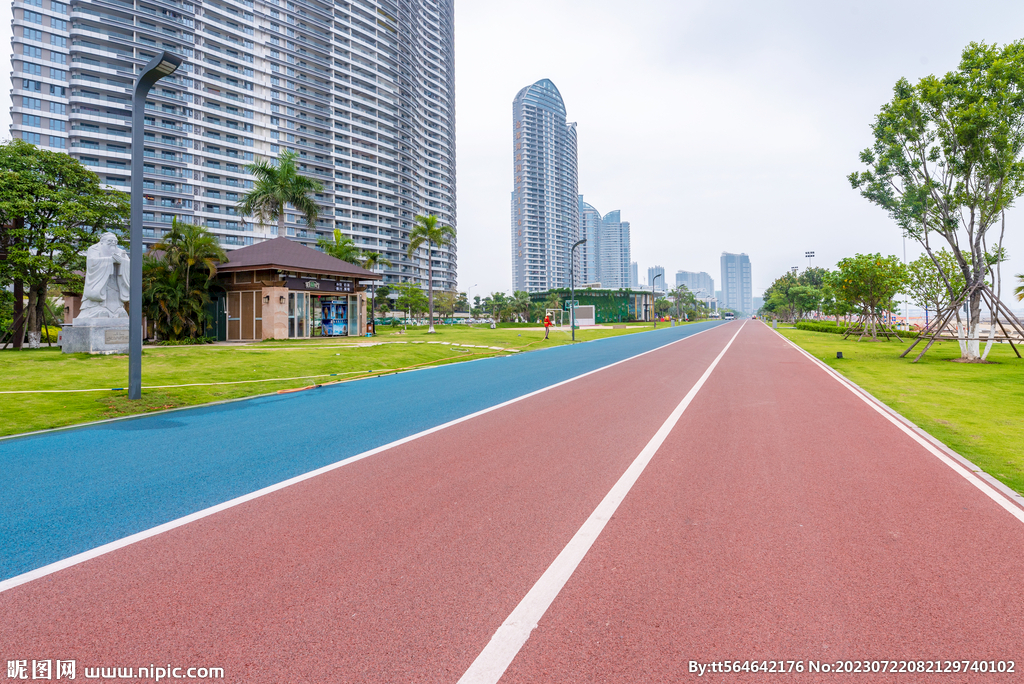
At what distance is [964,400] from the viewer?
34.8 ft

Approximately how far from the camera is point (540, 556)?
11.8 ft

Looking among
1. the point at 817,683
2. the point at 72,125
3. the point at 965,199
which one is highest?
the point at 72,125

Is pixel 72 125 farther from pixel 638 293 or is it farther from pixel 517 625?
pixel 638 293

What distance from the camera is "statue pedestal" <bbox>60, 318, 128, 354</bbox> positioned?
17781 millimetres

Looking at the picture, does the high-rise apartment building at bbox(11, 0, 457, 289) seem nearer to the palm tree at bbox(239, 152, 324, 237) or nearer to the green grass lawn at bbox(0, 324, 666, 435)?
the palm tree at bbox(239, 152, 324, 237)

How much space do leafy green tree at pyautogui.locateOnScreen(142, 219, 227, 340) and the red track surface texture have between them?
2695cm

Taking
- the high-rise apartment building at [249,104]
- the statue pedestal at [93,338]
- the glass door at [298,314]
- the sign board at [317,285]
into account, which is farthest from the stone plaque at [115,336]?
the high-rise apartment building at [249,104]

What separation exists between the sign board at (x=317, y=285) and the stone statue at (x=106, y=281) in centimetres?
1313

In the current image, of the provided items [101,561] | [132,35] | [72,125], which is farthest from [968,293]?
[132,35]

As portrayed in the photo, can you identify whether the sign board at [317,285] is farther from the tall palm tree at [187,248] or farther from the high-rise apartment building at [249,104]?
the high-rise apartment building at [249,104]

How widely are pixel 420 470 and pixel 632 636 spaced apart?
344cm

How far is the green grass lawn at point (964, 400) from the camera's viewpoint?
256 inches

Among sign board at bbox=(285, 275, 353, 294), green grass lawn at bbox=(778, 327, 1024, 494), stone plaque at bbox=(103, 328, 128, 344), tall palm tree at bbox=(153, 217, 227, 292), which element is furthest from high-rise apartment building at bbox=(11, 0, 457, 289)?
green grass lawn at bbox=(778, 327, 1024, 494)

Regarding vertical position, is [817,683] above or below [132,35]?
below
